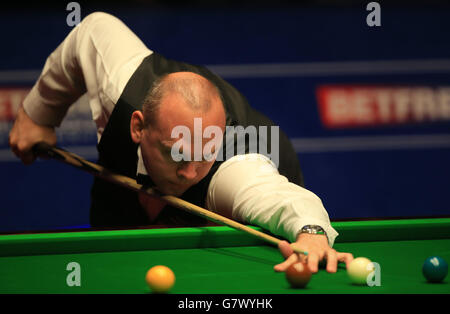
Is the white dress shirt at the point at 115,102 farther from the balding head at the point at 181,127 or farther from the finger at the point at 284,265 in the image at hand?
the finger at the point at 284,265

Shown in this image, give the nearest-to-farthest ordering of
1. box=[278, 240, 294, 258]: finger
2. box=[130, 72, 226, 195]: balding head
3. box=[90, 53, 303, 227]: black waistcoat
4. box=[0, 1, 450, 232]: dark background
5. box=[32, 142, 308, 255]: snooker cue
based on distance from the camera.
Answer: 1. box=[278, 240, 294, 258]: finger
2. box=[32, 142, 308, 255]: snooker cue
3. box=[130, 72, 226, 195]: balding head
4. box=[90, 53, 303, 227]: black waistcoat
5. box=[0, 1, 450, 232]: dark background

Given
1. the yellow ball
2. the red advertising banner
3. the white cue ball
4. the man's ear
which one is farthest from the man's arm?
the red advertising banner

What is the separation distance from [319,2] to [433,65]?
114cm

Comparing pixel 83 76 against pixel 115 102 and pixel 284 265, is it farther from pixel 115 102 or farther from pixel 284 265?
pixel 284 265

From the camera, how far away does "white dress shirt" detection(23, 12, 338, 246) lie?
255 cm

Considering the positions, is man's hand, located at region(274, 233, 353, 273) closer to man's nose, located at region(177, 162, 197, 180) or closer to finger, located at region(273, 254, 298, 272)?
finger, located at region(273, 254, 298, 272)

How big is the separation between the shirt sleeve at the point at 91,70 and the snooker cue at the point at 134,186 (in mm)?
158

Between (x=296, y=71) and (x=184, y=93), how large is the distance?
138 inches

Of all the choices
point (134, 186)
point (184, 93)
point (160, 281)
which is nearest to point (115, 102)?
point (134, 186)

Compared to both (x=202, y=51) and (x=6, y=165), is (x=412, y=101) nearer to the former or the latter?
(x=202, y=51)

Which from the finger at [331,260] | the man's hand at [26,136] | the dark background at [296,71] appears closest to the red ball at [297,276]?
the finger at [331,260]

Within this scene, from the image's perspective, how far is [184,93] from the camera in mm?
2795

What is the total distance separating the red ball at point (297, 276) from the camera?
190cm

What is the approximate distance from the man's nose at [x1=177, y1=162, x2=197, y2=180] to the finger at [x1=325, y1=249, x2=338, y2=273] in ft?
2.60
